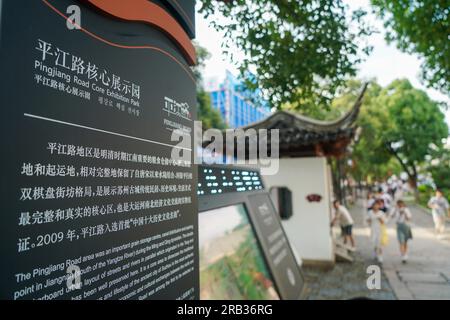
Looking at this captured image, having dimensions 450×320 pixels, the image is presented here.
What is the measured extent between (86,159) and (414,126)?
463cm

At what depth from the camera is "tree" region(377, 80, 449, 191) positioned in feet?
11.6

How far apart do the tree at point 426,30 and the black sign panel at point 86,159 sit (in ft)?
8.18

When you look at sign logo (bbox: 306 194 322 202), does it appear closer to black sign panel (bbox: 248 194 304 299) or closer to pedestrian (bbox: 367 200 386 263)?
pedestrian (bbox: 367 200 386 263)

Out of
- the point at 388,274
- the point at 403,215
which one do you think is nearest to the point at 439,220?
the point at 403,215

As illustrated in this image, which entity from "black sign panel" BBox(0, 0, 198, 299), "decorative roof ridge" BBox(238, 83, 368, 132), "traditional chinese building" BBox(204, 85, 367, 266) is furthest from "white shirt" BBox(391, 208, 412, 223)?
"black sign panel" BBox(0, 0, 198, 299)

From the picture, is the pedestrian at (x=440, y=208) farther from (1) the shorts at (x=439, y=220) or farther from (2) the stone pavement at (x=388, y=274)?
(2) the stone pavement at (x=388, y=274)

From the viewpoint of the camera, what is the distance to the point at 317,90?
3232 mm

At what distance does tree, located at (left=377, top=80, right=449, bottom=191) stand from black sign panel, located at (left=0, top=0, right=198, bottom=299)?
300 cm

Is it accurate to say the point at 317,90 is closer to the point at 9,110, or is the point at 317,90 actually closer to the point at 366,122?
the point at 9,110

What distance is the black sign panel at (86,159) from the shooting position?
2.76 ft

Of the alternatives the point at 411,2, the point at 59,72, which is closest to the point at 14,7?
the point at 59,72

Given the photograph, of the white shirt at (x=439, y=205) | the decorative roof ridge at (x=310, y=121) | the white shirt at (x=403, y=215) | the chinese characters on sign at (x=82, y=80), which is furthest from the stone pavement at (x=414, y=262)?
the chinese characters on sign at (x=82, y=80)

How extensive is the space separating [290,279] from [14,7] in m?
3.28

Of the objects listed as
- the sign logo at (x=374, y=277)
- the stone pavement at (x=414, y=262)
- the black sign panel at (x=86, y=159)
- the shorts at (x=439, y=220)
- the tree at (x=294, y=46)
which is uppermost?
the tree at (x=294, y=46)
